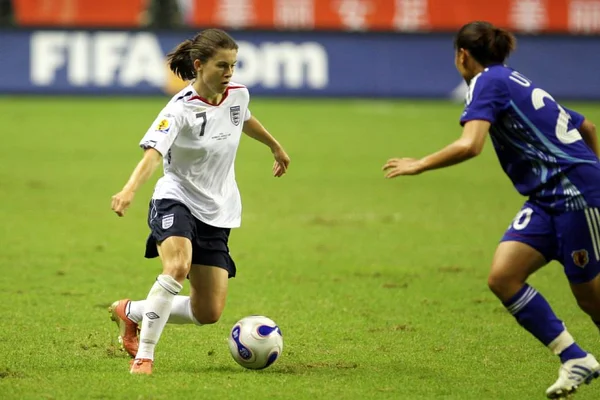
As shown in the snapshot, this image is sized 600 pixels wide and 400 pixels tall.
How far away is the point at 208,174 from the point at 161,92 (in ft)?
65.7

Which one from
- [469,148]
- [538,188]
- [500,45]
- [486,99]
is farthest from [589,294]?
[500,45]

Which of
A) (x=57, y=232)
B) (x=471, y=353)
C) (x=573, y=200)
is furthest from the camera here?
(x=57, y=232)

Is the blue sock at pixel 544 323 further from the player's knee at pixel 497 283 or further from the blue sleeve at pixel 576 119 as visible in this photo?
the blue sleeve at pixel 576 119

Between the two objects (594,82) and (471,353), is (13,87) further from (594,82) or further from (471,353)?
(471,353)

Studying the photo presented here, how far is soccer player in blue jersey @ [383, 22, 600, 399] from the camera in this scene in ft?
19.8

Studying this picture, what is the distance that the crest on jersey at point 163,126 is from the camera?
6555 millimetres

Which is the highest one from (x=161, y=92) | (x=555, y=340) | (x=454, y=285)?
(x=555, y=340)

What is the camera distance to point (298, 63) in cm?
2689

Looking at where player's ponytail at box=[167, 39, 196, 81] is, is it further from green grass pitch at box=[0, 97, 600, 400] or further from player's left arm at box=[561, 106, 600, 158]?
player's left arm at box=[561, 106, 600, 158]

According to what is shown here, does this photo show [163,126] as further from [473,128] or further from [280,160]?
[473,128]

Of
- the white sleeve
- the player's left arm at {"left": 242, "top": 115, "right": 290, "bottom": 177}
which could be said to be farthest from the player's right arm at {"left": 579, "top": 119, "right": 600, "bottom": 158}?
the white sleeve

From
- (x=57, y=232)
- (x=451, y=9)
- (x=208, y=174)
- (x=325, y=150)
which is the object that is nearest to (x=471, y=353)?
(x=208, y=174)

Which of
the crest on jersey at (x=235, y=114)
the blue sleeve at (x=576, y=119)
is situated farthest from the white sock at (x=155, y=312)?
the blue sleeve at (x=576, y=119)

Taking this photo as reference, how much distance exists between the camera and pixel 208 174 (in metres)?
6.97
